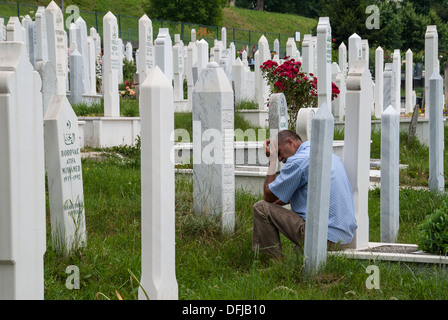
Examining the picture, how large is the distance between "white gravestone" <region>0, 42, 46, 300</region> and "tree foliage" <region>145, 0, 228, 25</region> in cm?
3982

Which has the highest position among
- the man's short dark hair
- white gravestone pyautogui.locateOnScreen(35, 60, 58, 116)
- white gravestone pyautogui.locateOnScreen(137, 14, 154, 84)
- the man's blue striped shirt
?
white gravestone pyautogui.locateOnScreen(137, 14, 154, 84)

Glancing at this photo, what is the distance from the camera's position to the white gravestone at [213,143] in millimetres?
6395

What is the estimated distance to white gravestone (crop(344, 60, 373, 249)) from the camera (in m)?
5.50

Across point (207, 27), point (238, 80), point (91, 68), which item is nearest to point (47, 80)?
point (238, 80)

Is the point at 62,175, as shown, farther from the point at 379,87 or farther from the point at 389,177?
the point at 379,87

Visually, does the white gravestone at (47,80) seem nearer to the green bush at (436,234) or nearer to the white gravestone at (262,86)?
the green bush at (436,234)

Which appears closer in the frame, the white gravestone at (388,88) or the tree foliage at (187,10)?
the white gravestone at (388,88)

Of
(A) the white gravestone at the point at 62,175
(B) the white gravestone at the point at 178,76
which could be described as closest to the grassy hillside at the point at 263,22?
(B) the white gravestone at the point at 178,76

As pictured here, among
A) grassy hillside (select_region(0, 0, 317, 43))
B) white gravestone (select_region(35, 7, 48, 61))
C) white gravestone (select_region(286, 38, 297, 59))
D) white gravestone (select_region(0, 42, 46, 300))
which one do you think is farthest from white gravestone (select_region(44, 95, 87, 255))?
grassy hillside (select_region(0, 0, 317, 43))

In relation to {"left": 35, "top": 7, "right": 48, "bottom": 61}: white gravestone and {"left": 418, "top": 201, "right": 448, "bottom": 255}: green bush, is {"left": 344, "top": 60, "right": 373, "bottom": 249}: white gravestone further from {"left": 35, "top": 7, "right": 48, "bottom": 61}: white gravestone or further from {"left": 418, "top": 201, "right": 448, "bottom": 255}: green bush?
{"left": 35, "top": 7, "right": 48, "bottom": 61}: white gravestone

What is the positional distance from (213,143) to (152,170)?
2.70 m

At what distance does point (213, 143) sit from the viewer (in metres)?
6.41

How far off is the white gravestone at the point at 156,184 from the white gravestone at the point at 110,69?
888cm
